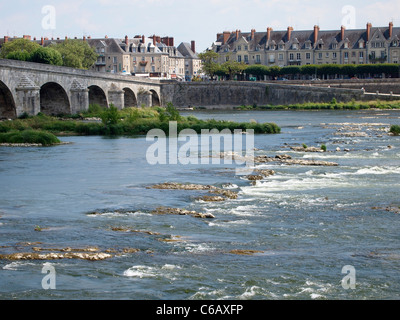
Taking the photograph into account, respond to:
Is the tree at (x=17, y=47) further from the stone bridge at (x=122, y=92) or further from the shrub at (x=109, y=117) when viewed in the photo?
the shrub at (x=109, y=117)

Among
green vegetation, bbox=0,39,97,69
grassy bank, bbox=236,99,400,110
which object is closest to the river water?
grassy bank, bbox=236,99,400,110

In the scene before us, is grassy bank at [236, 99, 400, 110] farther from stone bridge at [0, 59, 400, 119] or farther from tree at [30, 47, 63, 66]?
tree at [30, 47, 63, 66]

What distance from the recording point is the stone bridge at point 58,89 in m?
56.1

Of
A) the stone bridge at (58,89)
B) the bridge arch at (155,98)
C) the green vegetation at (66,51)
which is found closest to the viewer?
the stone bridge at (58,89)

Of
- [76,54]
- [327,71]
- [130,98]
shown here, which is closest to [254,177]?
[130,98]

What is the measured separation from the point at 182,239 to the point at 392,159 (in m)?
18.8

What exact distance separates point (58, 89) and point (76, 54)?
47238 mm

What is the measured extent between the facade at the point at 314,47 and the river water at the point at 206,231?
85704 mm

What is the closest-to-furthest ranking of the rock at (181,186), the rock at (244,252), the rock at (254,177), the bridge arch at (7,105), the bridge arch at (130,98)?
the rock at (244,252)
the rock at (181,186)
the rock at (254,177)
the bridge arch at (7,105)
the bridge arch at (130,98)

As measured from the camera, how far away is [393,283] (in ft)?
47.5

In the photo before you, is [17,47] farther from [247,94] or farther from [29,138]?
[29,138]

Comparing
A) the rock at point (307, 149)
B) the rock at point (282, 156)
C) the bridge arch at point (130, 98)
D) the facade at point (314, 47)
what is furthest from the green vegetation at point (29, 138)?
the facade at point (314, 47)

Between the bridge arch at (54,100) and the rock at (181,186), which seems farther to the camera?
the bridge arch at (54,100)

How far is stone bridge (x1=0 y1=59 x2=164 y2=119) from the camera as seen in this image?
56062mm
